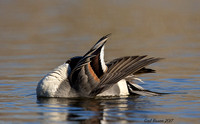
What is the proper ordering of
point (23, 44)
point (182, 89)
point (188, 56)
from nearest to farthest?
point (182, 89), point (188, 56), point (23, 44)

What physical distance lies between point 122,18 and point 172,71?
8.68 meters

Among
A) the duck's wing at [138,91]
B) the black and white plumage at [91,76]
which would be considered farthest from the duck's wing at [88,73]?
the duck's wing at [138,91]

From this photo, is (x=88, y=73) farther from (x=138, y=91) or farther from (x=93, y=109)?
(x=138, y=91)

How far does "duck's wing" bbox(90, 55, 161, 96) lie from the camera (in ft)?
26.9

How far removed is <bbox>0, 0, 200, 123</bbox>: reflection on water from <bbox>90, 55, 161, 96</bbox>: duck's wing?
252 millimetres

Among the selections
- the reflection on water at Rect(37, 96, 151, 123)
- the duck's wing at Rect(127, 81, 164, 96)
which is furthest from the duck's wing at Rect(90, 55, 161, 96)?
the duck's wing at Rect(127, 81, 164, 96)

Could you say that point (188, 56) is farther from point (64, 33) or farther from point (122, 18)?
point (122, 18)

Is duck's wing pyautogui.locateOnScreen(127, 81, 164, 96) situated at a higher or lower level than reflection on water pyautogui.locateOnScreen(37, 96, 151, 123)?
higher

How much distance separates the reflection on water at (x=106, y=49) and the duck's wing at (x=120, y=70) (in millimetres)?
252

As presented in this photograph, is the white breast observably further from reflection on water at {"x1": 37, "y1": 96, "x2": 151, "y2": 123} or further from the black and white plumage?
reflection on water at {"x1": 37, "y1": 96, "x2": 151, "y2": 123}

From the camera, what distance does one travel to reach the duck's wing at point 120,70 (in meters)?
8.21

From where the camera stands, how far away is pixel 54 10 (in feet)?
71.4

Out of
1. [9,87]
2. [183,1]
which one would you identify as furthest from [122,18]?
[9,87]

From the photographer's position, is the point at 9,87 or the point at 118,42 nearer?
the point at 9,87
